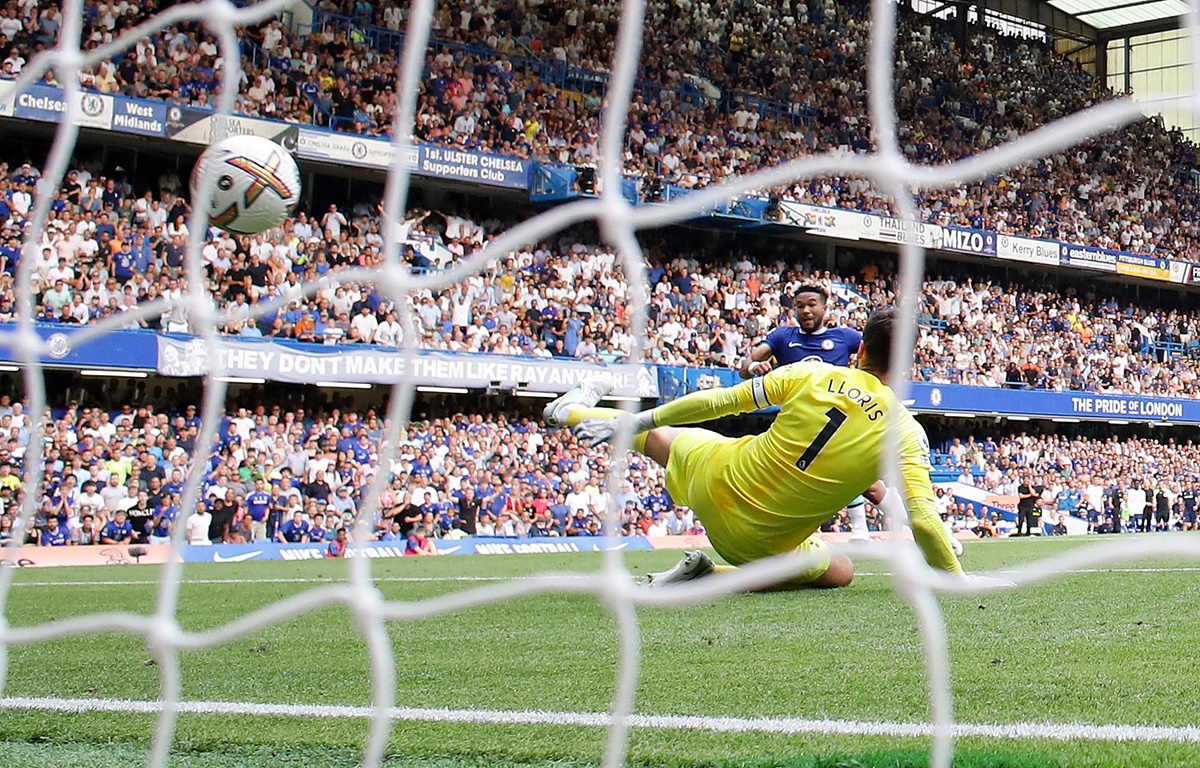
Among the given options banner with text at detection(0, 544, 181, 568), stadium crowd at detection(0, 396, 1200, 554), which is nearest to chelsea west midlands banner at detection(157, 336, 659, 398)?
stadium crowd at detection(0, 396, 1200, 554)

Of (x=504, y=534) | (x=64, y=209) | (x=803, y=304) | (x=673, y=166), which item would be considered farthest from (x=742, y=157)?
(x=803, y=304)

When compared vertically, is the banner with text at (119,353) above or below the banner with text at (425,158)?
below

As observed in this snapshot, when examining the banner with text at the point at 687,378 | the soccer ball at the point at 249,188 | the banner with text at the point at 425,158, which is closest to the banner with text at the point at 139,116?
the banner with text at the point at 425,158

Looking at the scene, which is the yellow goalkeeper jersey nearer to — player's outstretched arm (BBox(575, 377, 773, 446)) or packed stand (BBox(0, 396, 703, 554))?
player's outstretched arm (BBox(575, 377, 773, 446))

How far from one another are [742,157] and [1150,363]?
11.4 meters

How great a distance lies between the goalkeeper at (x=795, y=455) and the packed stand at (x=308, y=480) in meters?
7.48

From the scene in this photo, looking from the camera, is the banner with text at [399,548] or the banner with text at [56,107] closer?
the banner with text at [399,548]

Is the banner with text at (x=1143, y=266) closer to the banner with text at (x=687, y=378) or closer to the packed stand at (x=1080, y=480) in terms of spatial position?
the packed stand at (x=1080, y=480)

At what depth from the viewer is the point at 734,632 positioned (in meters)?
5.80

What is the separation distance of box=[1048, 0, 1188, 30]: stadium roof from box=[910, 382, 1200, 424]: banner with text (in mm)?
15009

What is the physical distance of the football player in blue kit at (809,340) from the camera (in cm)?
830

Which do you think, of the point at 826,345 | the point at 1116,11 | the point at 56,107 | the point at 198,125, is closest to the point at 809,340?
the point at 826,345

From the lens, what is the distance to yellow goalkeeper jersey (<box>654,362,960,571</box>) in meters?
5.96

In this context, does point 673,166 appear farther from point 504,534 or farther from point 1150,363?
point 1150,363
